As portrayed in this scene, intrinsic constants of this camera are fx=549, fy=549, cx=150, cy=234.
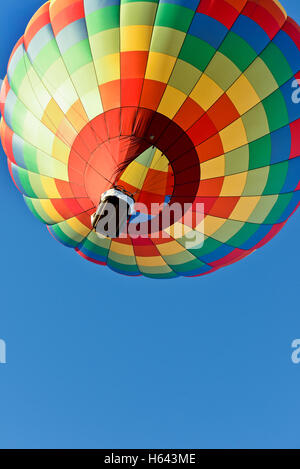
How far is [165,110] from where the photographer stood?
585 cm

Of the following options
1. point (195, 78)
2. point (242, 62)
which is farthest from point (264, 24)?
point (195, 78)

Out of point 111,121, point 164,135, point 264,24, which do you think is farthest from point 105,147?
point 264,24

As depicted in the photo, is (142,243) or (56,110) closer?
(56,110)

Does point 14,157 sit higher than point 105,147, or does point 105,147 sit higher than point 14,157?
point 14,157

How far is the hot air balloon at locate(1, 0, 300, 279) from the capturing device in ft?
19.2

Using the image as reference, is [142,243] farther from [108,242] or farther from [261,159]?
[261,159]

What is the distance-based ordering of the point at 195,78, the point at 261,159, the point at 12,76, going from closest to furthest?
the point at 195,78 < the point at 261,159 < the point at 12,76

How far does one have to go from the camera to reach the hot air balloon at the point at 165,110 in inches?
230

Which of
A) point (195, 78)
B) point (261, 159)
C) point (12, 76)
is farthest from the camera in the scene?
point (12, 76)

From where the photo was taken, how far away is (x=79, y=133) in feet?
19.8

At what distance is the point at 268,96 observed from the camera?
6.08 meters

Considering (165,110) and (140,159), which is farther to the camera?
(140,159)

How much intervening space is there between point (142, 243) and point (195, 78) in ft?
6.97

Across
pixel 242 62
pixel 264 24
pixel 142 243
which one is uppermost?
pixel 264 24
